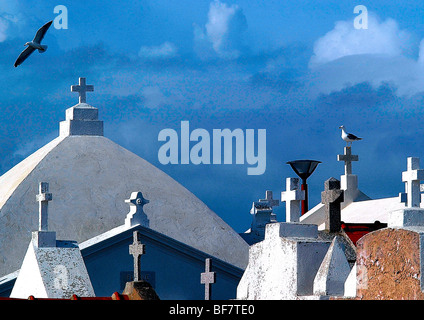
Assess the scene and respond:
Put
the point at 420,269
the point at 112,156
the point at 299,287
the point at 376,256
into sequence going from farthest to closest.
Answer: the point at 112,156 → the point at 299,287 → the point at 376,256 → the point at 420,269

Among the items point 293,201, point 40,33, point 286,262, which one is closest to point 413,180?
point 293,201

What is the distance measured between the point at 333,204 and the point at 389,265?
3.75 meters

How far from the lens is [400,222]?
23.3 ft

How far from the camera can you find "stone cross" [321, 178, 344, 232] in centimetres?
1066

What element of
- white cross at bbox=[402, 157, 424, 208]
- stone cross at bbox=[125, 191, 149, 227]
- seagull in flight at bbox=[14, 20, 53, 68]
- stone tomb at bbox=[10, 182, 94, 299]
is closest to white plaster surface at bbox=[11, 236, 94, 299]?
stone tomb at bbox=[10, 182, 94, 299]

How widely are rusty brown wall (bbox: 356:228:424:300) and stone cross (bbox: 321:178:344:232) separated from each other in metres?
3.32

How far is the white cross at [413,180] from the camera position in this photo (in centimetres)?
1278

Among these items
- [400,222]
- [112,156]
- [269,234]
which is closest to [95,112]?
[112,156]

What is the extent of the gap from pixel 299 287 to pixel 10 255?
15568mm

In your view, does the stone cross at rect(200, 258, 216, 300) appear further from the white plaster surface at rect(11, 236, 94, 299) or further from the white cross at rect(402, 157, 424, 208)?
the white cross at rect(402, 157, 424, 208)

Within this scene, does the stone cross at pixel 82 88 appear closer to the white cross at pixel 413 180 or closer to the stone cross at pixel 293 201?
the stone cross at pixel 293 201

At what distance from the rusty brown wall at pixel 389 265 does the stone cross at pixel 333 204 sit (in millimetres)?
3316

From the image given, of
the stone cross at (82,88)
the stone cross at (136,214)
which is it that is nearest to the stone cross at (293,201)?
the stone cross at (136,214)
